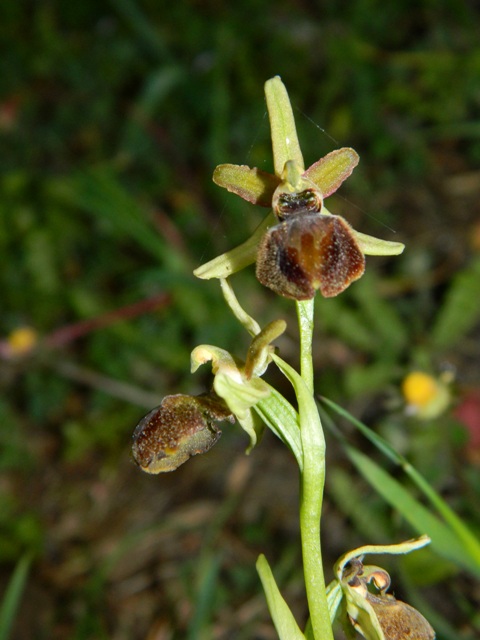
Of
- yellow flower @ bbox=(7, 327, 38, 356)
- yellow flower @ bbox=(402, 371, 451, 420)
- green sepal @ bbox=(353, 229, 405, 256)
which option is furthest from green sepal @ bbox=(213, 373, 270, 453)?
yellow flower @ bbox=(7, 327, 38, 356)

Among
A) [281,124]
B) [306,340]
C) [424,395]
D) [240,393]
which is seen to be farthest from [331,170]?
[424,395]

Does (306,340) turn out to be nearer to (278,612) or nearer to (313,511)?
(313,511)

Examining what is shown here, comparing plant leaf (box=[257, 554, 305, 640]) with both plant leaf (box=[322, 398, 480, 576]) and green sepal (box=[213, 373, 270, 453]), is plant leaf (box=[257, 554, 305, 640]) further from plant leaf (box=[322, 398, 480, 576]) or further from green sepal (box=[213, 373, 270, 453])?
plant leaf (box=[322, 398, 480, 576])

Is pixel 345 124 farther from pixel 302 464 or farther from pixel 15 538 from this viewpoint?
pixel 302 464

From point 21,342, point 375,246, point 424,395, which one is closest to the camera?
point 375,246

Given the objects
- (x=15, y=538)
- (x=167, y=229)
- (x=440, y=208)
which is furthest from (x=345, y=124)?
(x=15, y=538)

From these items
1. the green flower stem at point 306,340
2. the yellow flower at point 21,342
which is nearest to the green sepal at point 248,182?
the green flower stem at point 306,340
